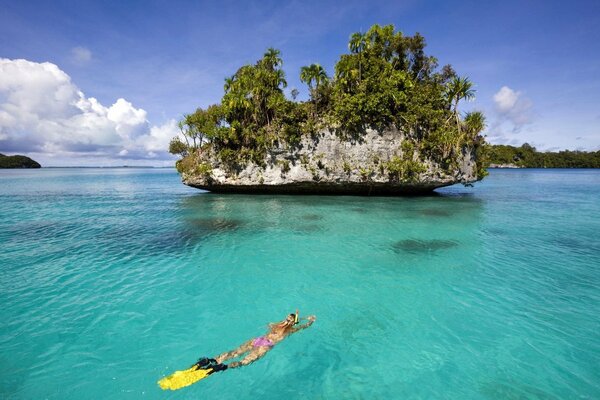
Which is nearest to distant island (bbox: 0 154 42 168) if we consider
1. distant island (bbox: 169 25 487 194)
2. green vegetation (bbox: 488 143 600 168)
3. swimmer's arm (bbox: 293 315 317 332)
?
distant island (bbox: 169 25 487 194)

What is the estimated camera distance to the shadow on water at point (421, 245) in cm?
1329

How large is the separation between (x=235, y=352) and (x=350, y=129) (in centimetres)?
2624

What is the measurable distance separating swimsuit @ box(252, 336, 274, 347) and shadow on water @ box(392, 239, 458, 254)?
8454 mm

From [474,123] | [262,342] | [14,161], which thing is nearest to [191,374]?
[262,342]

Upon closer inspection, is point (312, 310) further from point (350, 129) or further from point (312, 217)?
point (350, 129)

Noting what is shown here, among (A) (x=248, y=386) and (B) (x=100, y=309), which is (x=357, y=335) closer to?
(A) (x=248, y=386)

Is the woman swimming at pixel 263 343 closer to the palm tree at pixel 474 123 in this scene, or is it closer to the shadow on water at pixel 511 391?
the shadow on water at pixel 511 391

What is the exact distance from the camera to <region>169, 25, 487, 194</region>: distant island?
92.0ft

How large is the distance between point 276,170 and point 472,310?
82.3 ft

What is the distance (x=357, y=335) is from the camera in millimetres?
7020

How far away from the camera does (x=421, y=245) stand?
14.0 meters

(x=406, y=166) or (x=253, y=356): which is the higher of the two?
(x=406, y=166)

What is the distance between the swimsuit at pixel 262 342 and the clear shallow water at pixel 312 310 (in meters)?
0.40

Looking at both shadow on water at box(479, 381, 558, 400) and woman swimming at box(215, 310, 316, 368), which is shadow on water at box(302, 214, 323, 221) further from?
shadow on water at box(479, 381, 558, 400)
